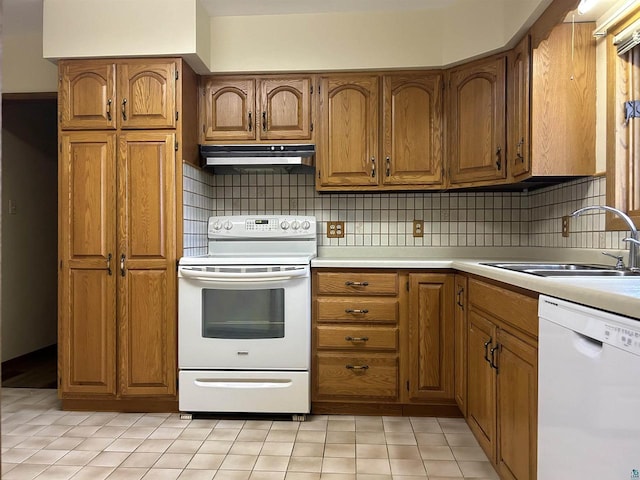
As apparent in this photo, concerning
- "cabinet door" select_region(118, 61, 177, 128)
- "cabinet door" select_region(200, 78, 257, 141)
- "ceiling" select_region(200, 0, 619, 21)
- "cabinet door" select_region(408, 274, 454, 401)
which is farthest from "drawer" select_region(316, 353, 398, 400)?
"ceiling" select_region(200, 0, 619, 21)

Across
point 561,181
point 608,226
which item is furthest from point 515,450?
point 561,181

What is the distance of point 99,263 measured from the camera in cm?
272

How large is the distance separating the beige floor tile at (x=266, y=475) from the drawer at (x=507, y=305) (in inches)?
43.4

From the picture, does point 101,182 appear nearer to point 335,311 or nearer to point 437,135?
point 335,311

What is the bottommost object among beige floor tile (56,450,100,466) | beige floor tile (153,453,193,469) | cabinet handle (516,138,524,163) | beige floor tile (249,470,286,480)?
beige floor tile (56,450,100,466)

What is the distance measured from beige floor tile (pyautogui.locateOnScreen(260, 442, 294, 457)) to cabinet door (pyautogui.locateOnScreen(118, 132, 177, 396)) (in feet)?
2.34

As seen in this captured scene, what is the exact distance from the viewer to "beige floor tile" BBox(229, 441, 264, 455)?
7.33 feet

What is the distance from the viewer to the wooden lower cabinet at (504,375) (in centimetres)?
152

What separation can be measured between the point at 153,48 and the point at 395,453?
8.12 feet

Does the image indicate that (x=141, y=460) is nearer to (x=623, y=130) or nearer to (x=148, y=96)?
(x=148, y=96)

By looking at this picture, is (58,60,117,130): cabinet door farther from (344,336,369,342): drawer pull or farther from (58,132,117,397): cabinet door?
(344,336,369,342): drawer pull

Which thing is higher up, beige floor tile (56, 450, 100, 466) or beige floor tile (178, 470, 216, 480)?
beige floor tile (178, 470, 216, 480)

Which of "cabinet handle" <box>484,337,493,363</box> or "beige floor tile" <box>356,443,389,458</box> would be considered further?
"beige floor tile" <box>356,443,389,458</box>

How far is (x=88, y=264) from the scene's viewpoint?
2.73 meters
